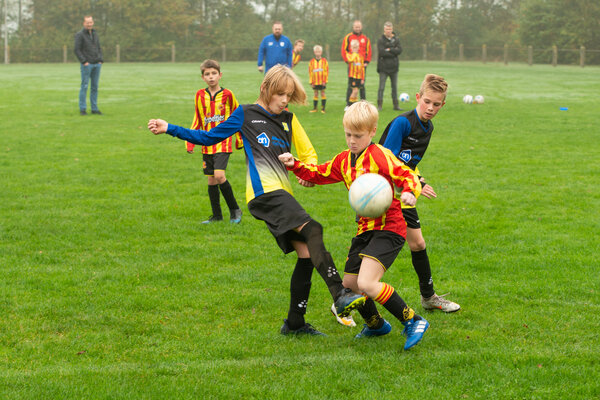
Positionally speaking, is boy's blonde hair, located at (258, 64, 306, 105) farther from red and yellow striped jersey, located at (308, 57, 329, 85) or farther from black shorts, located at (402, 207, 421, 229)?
red and yellow striped jersey, located at (308, 57, 329, 85)

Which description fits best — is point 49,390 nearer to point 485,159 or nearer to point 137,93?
point 485,159

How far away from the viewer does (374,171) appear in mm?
4898

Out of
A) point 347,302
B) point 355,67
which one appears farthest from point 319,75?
point 347,302

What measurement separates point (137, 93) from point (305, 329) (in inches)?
923

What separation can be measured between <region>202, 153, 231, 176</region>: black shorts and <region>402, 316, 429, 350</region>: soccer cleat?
448cm

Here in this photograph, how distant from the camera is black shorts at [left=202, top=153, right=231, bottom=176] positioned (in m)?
8.86

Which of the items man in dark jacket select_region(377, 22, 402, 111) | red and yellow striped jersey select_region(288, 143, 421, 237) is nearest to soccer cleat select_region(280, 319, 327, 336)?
red and yellow striped jersey select_region(288, 143, 421, 237)

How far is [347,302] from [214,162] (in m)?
4.70

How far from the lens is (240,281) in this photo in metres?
6.60

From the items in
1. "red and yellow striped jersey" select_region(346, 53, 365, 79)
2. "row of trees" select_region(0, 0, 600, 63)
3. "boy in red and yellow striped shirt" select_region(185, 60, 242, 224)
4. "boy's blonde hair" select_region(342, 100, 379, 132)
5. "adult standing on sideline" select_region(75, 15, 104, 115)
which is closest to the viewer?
"boy's blonde hair" select_region(342, 100, 379, 132)

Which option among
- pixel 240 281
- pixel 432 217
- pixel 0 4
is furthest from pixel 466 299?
pixel 0 4

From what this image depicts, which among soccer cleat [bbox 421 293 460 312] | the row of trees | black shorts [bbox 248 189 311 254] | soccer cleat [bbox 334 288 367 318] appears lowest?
soccer cleat [bbox 421 293 460 312]

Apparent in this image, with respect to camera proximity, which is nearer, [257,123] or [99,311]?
[257,123]

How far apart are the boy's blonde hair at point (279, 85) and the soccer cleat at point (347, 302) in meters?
1.59
